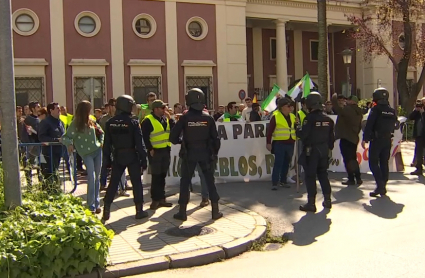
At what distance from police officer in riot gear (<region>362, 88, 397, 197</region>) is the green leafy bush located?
18.7ft

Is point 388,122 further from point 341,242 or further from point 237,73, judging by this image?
point 237,73

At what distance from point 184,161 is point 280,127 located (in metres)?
3.10

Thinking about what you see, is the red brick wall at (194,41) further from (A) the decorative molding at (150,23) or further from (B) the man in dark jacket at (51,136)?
(B) the man in dark jacket at (51,136)

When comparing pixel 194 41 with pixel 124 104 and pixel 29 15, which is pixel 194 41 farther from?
pixel 124 104

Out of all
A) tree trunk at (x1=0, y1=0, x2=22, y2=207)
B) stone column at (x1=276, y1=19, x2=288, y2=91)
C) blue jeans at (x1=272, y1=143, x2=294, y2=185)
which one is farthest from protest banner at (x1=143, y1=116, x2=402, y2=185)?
stone column at (x1=276, y1=19, x2=288, y2=91)

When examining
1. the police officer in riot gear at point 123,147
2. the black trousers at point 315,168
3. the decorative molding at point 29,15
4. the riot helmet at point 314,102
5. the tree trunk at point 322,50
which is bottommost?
the black trousers at point 315,168

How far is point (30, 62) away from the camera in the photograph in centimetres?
2056

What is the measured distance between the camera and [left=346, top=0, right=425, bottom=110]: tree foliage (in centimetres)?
2483

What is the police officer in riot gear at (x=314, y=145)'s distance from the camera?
8.40m

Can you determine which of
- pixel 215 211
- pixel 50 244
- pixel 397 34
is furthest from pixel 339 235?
pixel 397 34

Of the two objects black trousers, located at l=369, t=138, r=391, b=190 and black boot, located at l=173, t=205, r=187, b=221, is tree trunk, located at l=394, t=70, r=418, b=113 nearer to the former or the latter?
black trousers, located at l=369, t=138, r=391, b=190

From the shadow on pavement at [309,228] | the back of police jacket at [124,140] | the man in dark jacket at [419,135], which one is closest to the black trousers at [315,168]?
the shadow on pavement at [309,228]

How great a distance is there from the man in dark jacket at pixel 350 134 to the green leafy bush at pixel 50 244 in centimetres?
654

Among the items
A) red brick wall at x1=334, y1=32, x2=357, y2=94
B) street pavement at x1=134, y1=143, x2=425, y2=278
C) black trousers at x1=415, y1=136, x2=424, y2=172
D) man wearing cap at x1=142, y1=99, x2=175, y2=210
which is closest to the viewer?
street pavement at x1=134, y1=143, x2=425, y2=278
